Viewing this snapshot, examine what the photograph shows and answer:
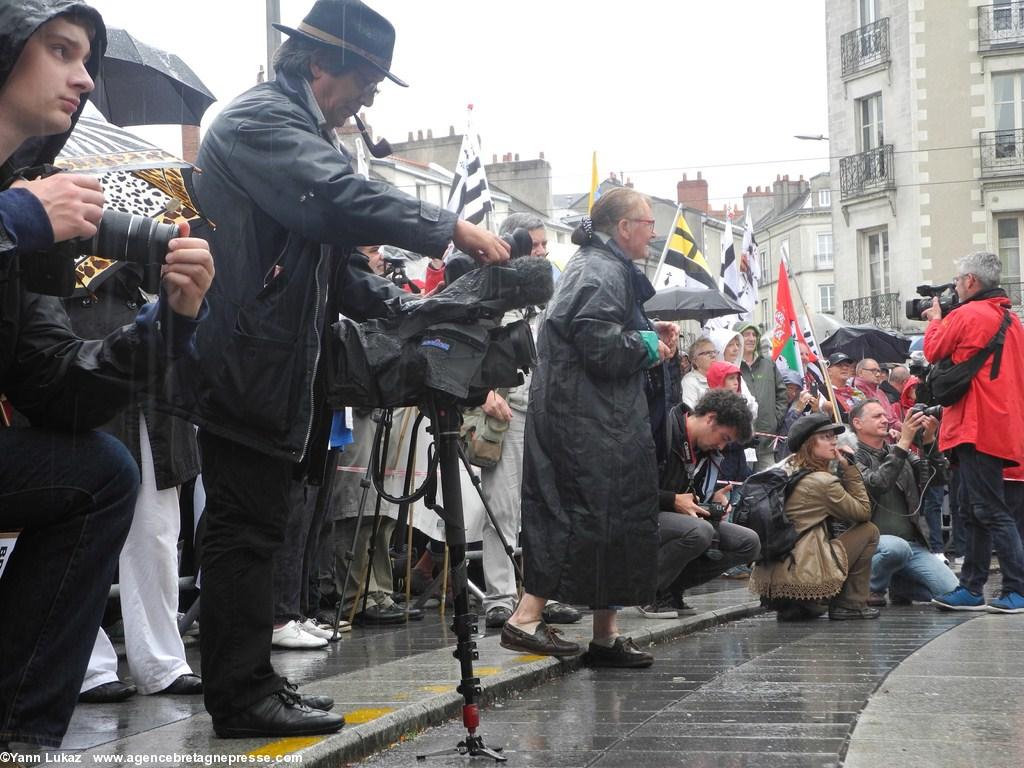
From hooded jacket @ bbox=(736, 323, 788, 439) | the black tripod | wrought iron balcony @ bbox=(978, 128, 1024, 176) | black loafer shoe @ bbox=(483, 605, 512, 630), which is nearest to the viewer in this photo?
the black tripod

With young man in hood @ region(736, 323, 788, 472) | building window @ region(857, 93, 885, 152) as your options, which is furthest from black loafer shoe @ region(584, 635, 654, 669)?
building window @ region(857, 93, 885, 152)

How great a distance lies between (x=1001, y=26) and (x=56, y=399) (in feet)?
136

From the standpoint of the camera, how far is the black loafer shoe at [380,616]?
28.2 feet

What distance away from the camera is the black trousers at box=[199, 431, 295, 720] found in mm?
4316

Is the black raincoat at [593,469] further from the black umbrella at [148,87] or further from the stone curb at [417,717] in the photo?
the black umbrella at [148,87]

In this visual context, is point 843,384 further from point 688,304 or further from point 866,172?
point 866,172

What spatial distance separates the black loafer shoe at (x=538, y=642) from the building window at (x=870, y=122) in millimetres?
39258

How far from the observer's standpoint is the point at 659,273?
1678 cm

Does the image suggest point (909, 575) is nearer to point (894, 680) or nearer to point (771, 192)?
point (894, 680)

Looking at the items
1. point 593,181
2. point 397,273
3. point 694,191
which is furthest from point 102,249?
point 694,191

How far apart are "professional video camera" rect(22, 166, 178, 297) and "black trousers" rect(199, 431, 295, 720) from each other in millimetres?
1083

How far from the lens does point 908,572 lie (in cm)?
1048

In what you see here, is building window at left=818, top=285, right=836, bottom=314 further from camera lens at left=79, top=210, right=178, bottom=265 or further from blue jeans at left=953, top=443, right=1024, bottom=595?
camera lens at left=79, top=210, right=178, bottom=265

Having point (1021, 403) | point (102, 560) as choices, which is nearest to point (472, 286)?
point (102, 560)
